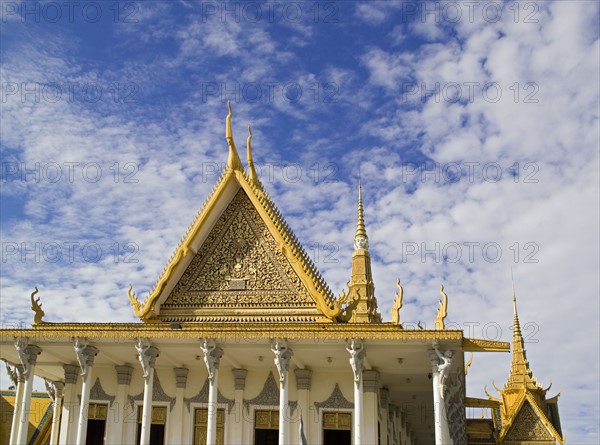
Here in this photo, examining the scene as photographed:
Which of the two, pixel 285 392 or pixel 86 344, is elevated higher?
pixel 86 344

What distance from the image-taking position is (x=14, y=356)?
59.3 ft

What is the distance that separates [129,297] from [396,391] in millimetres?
7815

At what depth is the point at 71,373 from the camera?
18.5 m

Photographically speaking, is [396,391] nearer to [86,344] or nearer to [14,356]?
[86,344]

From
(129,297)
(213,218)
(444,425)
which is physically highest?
(213,218)

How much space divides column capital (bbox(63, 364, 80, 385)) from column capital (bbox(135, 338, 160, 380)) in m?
3.14

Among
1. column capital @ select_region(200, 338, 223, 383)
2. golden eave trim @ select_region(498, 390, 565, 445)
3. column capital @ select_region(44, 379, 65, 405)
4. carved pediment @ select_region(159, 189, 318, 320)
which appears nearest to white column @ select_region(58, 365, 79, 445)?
column capital @ select_region(44, 379, 65, 405)

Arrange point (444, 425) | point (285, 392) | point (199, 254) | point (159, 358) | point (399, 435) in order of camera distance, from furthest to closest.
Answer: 1. point (399, 435)
2. point (199, 254)
3. point (159, 358)
4. point (285, 392)
5. point (444, 425)

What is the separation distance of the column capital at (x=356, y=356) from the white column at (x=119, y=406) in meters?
6.01

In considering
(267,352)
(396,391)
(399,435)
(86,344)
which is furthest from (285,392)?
(399,435)

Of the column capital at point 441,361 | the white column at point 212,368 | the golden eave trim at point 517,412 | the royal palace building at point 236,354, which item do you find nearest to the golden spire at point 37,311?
the royal palace building at point 236,354

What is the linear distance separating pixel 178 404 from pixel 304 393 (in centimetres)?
308

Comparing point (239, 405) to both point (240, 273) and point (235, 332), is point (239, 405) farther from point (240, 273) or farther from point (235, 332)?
point (240, 273)

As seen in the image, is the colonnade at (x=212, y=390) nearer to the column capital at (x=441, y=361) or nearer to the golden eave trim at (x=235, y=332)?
the column capital at (x=441, y=361)
